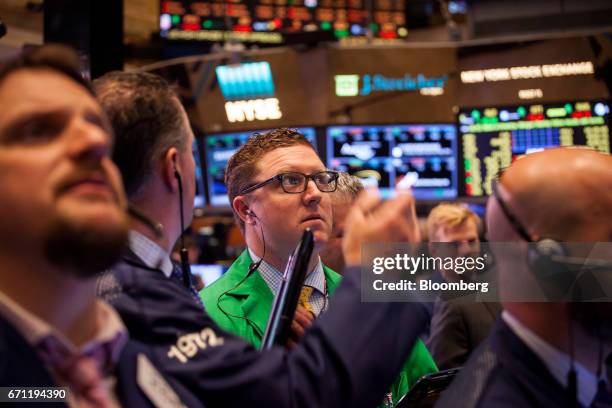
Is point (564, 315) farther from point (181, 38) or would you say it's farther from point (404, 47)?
point (181, 38)

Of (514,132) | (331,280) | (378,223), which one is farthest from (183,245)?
(514,132)

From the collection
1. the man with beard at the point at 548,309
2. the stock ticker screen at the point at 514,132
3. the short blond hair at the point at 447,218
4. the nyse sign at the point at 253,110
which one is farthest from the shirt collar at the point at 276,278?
the nyse sign at the point at 253,110

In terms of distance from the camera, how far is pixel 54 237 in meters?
1.02

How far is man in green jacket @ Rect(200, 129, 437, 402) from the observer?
7.11ft

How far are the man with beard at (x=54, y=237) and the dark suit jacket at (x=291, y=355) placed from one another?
0.17 meters

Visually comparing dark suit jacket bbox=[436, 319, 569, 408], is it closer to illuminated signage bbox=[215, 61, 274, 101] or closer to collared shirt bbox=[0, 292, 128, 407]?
collared shirt bbox=[0, 292, 128, 407]

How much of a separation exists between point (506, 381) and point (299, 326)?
2.01 ft

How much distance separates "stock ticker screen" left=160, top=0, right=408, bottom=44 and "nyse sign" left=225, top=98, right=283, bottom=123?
1.53 meters

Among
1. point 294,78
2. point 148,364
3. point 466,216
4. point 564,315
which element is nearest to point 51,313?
point 148,364

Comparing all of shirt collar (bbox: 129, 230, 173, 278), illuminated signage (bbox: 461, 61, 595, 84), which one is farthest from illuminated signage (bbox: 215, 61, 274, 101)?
shirt collar (bbox: 129, 230, 173, 278)

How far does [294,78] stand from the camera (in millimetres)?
5852

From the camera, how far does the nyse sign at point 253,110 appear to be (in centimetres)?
588

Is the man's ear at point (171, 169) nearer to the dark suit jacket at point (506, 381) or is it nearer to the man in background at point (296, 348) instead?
the man in background at point (296, 348)

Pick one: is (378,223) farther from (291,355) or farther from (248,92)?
(248,92)
